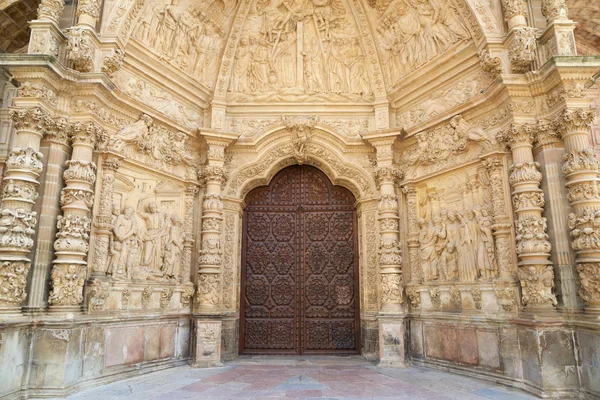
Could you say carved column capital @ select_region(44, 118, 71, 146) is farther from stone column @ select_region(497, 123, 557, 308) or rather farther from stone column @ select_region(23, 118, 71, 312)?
stone column @ select_region(497, 123, 557, 308)

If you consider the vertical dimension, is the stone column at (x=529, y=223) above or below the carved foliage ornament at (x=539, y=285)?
above

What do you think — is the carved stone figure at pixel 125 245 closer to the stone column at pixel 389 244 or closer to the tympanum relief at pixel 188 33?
the tympanum relief at pixel 188 33

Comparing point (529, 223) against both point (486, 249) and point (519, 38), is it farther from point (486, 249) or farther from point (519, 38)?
point (519, 38)

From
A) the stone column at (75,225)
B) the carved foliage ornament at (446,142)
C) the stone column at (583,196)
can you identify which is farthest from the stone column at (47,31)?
the stone column at (583,196)

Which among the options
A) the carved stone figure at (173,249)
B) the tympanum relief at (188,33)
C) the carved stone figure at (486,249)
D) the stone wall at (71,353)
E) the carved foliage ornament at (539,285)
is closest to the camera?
Result: the stone wall at (71,353)

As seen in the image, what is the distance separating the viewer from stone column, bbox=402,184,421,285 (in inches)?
317

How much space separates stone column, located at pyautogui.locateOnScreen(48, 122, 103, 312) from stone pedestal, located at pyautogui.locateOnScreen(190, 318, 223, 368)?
2330 millimetres

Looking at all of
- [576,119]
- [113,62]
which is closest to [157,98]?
[113,62]

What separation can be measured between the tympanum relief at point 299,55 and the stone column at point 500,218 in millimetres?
3352

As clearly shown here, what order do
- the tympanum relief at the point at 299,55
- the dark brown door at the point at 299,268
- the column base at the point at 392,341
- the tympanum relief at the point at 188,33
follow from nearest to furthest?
the column base at the point at 392,341, the tympanum relief at the point at 188,33, the dark brown door at the point at 299,268, the tympanum relief at the point at 299,55

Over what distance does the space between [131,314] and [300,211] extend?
4026mm

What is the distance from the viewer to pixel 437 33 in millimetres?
8016

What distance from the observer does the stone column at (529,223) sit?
5.90m

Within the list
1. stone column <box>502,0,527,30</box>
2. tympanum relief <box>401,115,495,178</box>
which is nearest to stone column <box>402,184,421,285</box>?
tympanum relief <box>401,115,495,178</box>
